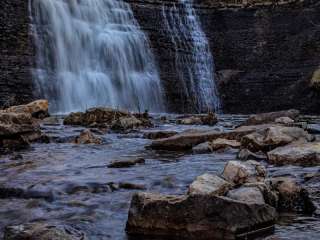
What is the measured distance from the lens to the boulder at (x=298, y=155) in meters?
5.89

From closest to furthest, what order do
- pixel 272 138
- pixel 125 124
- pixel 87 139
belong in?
1. pixel 272 138
2. pixel 87 139
3. pixel 125 124

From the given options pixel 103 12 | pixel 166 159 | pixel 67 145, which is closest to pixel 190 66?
pixel 103 12

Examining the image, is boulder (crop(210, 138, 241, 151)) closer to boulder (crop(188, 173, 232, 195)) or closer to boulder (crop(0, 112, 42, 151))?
boulder (crop(0, 112, 42, 151))

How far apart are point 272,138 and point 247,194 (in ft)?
11.7

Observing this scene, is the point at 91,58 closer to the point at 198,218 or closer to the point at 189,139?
the point at 189,139

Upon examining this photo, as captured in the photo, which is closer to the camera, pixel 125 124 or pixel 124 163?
pixel 124 163

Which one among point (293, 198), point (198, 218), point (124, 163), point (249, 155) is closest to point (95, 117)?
point (124, 163)

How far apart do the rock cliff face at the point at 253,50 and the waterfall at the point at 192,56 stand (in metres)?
0.23

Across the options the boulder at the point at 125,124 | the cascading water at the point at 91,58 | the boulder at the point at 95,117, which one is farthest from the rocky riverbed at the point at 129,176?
the cascading water at the point at 91,58

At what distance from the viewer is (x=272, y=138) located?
724 centimetres

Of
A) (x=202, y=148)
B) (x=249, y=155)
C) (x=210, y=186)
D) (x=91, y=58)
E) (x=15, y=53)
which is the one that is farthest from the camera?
(x=91, y=58)

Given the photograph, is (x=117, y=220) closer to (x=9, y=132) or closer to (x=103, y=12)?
(x=9, y=132)

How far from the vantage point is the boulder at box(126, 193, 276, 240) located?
331cm

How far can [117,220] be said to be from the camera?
152 inches
